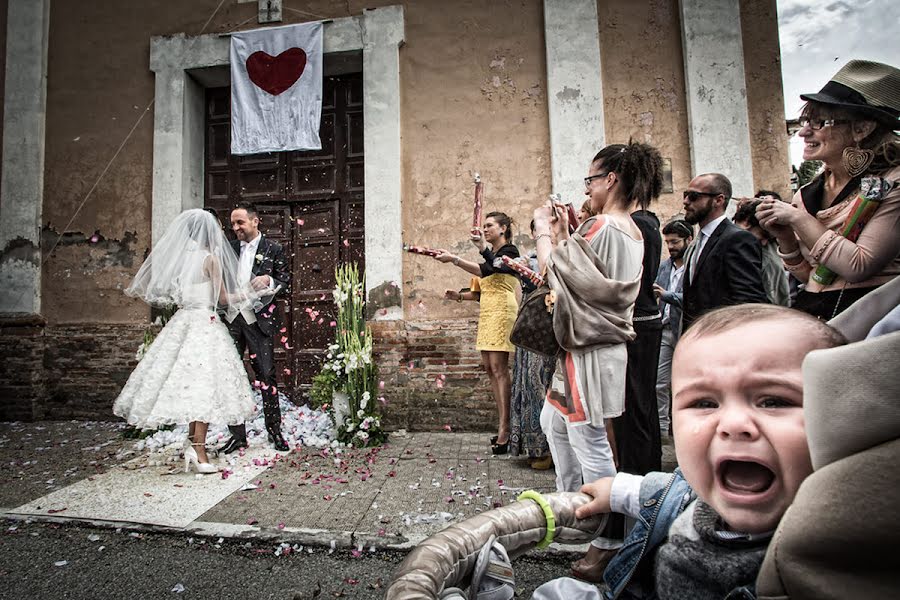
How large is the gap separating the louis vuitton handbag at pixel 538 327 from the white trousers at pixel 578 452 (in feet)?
1.18

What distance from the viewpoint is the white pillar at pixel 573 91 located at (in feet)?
19.1

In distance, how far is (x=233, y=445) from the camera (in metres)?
4.84

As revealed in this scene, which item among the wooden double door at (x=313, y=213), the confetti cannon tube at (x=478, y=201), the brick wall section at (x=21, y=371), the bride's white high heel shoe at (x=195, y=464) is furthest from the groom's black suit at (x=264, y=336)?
the brick wall section at (x=21, y=371)

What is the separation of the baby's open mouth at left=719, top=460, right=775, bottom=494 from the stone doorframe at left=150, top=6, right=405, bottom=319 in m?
5.15

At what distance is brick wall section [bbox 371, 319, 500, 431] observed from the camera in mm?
5746

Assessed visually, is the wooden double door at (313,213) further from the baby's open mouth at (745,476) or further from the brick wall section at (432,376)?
the baby's open mouth at (745,476)

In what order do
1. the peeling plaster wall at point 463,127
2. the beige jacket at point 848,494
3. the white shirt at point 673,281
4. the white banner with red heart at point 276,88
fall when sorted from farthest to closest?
1. the white banner with red heart at point 276,88
2. the peeling plaster wall at point 463,127
3. the white shirt at point 673,281
4. the beige jacket at point 848,494

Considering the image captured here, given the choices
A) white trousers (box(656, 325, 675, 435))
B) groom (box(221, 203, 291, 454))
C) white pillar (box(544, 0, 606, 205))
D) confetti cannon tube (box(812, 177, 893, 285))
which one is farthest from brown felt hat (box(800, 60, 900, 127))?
groom (box(221, 203, 291, 454))

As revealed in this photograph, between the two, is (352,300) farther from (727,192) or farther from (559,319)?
(727,192)

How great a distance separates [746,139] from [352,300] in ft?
15.6

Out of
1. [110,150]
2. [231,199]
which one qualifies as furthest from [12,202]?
[231,199]

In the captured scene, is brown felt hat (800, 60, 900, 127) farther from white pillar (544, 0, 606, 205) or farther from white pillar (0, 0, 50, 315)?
white pillar (0, 0, 50, 315)

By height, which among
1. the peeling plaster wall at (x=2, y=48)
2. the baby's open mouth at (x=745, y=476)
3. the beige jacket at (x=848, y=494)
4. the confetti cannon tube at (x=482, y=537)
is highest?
the peeling plaster wall at (x=2, y=48)

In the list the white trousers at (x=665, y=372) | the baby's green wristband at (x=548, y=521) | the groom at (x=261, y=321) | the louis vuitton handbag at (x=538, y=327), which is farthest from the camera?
the groom at (x=261, y=321)
